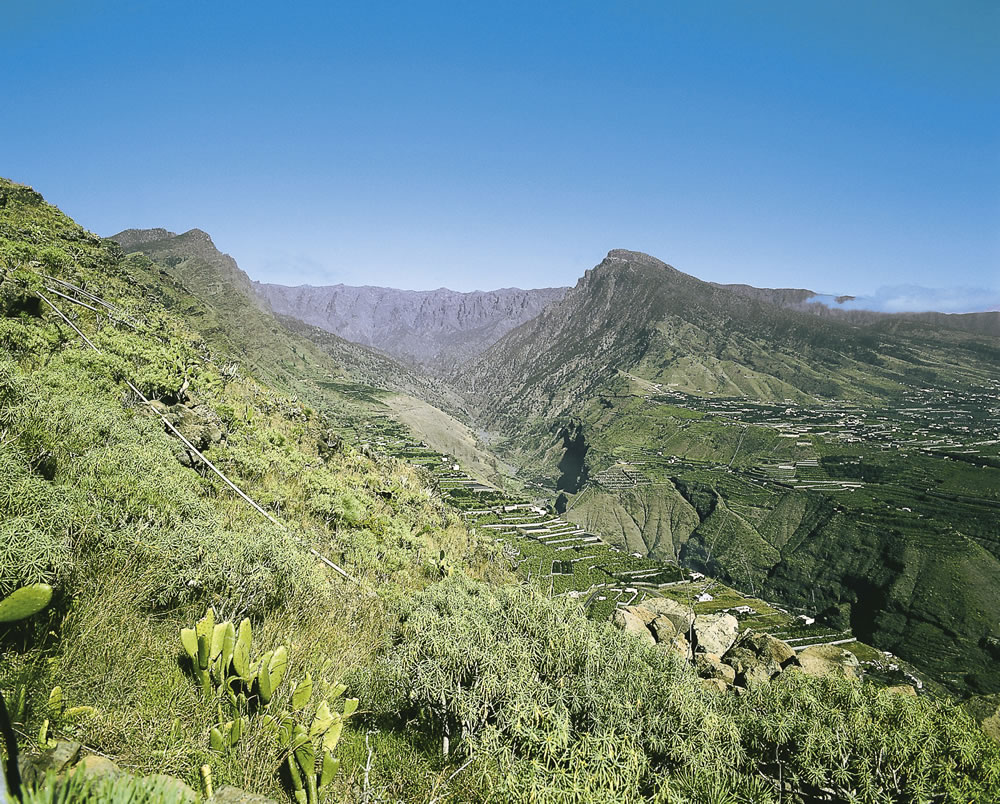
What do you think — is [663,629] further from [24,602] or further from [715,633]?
[24,602]

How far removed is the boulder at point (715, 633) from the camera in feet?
54.3

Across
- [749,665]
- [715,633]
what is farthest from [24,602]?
[715,633]

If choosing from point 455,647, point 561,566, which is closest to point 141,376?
point 455,647

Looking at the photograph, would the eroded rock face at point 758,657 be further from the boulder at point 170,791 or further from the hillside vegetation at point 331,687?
the boulder at point 170,791

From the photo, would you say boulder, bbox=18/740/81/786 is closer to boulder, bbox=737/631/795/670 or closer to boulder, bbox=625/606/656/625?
boulder, bbox=737/631/795/670

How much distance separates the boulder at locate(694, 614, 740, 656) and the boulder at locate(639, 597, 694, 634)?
31cm

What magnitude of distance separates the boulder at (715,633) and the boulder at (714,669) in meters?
1.86

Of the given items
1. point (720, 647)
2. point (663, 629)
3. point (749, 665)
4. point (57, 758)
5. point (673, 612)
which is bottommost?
point (673, 612)

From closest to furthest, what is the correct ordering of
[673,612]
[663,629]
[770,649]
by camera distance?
[770,649] < [663,629] < [673,612]

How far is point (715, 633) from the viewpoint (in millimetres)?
17406

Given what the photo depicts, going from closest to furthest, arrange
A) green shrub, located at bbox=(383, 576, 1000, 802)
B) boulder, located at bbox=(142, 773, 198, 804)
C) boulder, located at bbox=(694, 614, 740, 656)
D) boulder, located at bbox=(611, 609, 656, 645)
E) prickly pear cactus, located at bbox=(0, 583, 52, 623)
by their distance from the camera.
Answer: boulder, located at bbox=(142, 773, 198, 804), prickly pear cactus, located at bbox=(0, 583, 52, 623), green shrub, located at bbox=(383, 576, 1000, 802), boulder, located at bbox=(611, 609, 656, 645), boulder, located at bbox=(694, 614, 740, 656)

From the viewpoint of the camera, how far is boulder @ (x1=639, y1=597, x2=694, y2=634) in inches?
696

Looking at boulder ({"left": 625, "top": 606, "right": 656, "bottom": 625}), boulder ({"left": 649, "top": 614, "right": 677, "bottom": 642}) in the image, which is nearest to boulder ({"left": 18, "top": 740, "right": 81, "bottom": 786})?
boulder ({"left": 649, "top": 614, "right": 677, "bottom": 642})

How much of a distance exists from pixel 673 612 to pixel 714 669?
19.1ft
